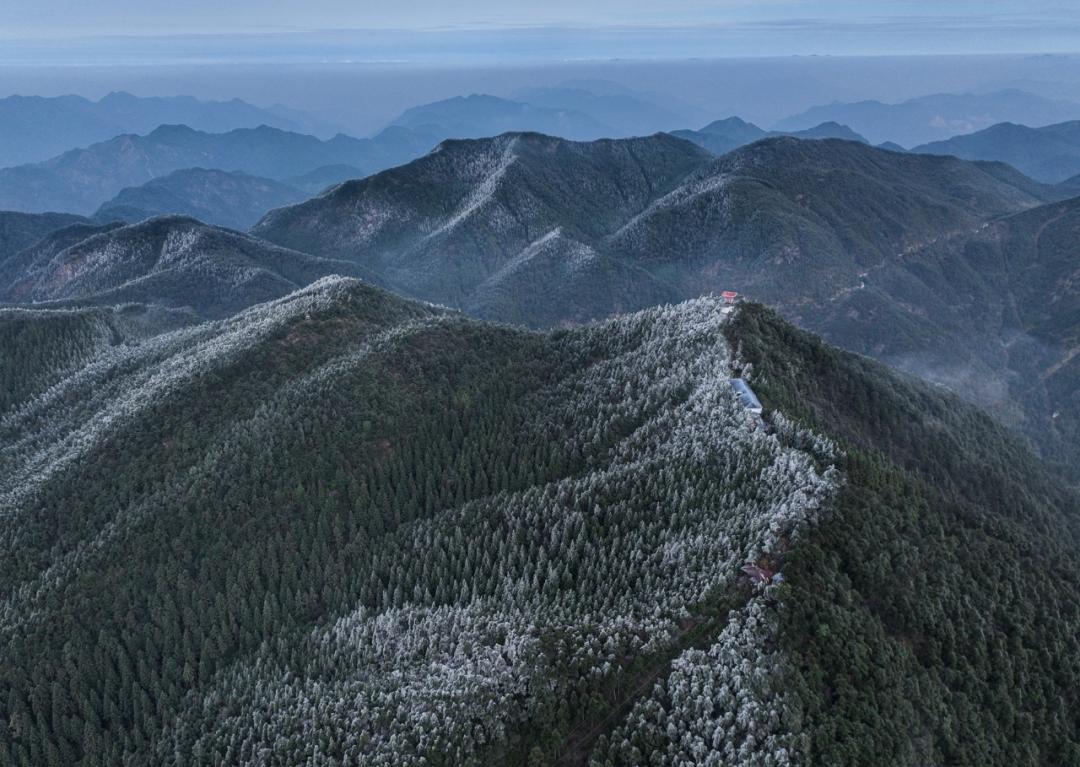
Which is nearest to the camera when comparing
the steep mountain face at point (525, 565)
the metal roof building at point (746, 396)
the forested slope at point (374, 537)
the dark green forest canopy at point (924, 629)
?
the dark green forest canopy at point (924, 629)

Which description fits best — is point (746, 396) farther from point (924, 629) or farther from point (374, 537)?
point (374, 537)

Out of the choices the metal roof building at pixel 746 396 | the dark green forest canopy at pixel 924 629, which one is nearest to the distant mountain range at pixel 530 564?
the dark green forest canopy at pixel 924 629

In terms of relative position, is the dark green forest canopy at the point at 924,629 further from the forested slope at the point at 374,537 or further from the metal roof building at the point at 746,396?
the forested slope at the point at 374,537

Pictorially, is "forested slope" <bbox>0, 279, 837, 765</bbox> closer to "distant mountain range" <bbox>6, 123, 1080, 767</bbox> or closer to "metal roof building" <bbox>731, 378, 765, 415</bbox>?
"distant mountain range" <bbox>6, 123, 1080, 767</bbox>

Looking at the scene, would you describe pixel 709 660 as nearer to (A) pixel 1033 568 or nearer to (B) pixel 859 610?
(B) pixel 859 610

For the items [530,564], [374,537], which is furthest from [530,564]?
[374,537]

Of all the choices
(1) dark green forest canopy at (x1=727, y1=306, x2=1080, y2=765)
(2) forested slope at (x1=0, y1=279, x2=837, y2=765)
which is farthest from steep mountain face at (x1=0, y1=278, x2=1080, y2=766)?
(2) forested slope at (x1=0, y1=279, x2=837, y2=765)

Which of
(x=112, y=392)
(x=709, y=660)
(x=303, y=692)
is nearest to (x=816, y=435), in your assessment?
(x=709, y=660)
